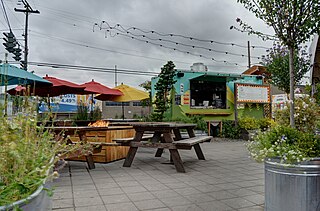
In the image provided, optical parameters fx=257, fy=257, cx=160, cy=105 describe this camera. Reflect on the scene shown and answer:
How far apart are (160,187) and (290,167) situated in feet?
5.75

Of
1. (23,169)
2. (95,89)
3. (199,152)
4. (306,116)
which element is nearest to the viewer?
(23,169)

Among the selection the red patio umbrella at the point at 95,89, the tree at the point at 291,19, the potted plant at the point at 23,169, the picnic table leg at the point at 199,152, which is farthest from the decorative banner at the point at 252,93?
the potted plant at the point at 23,169

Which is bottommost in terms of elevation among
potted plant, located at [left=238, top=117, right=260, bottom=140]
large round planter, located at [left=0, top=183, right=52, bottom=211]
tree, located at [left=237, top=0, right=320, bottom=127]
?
potted plant, located at [left=238, top=117, right=260, bottom=140]

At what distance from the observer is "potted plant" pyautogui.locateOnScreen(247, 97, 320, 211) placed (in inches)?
77.2

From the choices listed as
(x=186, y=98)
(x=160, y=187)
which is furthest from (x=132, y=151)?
(x=186, y=98)

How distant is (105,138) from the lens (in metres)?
5.08

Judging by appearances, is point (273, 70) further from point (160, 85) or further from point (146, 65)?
point (146, 65)

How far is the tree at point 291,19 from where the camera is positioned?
2.48 m

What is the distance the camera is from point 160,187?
332cm

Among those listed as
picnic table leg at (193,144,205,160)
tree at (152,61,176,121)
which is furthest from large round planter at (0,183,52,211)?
tree at (152,61,176,121)

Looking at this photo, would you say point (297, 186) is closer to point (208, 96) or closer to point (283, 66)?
point (283, 66)

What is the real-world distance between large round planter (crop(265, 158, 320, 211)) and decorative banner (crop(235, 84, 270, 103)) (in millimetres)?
8606

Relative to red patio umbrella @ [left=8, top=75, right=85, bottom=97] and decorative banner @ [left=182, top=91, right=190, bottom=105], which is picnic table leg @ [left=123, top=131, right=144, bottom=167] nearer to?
red patio umbrella @ [left=8, top=75, right=85, bottom=97]

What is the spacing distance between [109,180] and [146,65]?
1539cm
